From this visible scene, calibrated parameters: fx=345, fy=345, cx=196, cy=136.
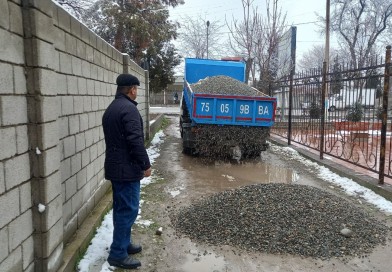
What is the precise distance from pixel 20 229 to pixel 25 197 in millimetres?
220

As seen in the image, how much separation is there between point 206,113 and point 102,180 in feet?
11.7

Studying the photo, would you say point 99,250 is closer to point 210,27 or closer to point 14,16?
point 14,16

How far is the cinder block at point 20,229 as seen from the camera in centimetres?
224

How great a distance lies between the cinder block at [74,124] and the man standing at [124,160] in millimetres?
619

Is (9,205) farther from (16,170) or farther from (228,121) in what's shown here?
(228,121)

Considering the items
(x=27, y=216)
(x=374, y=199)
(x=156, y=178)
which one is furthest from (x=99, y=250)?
(x=374, y=199)

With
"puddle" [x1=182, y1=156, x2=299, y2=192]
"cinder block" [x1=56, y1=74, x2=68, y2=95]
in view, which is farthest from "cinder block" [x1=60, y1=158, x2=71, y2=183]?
"puddle" [x1=182, y1=156, x2=299, y2=192]

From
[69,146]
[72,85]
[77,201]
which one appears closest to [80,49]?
[72,85]

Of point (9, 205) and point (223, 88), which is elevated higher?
point (223, 88)

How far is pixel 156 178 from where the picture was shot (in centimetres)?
714

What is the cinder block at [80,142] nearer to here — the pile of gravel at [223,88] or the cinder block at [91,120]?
the cinder block at [91,120]

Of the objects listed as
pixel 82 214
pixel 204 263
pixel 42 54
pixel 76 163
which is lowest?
pixel 204 263

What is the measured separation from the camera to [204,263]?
12.0 ft

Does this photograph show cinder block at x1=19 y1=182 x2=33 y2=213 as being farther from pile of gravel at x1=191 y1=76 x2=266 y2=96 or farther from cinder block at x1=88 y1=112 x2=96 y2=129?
pile of gravel at x1=191 y1=76 x2=266 y2=96
